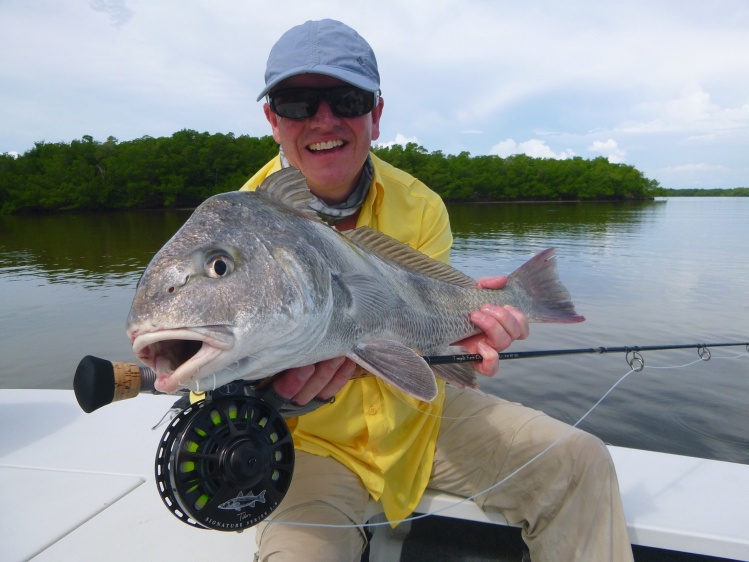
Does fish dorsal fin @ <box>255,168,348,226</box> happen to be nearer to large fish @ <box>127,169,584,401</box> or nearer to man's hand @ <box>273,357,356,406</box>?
large fish @ <box>127,169,584,401</box>

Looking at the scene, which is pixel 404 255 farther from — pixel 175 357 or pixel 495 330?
pixel 175 357

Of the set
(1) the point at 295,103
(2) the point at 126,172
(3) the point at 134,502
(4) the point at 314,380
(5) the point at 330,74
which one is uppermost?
(2) the point at 126,172

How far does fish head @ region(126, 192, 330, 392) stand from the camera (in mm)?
1561

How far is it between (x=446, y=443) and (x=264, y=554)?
1305mm

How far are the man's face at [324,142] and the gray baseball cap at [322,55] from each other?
11cm

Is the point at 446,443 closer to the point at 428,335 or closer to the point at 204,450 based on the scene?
the point at 428,335

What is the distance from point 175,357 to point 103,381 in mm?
615

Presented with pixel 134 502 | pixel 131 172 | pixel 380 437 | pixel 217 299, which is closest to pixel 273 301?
pixel 217 299

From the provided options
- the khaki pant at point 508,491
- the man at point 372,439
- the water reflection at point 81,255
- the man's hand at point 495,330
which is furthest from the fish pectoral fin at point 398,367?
the water reflection at point 81,255

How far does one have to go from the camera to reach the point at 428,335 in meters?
2.67

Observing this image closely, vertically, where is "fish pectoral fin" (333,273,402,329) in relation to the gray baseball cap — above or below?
below

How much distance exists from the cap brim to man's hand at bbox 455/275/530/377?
1397 millimetres

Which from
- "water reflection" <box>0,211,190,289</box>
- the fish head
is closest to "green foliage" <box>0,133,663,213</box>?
"water reflection" <box>0,211,190,289</box>

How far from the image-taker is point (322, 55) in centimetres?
271
